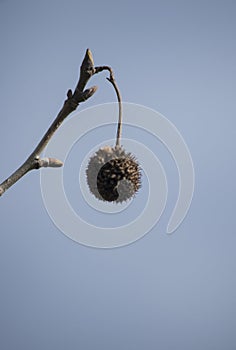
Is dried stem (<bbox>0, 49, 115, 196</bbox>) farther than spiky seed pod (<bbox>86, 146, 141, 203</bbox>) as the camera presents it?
No

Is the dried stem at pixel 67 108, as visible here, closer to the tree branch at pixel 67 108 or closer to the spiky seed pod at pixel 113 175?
the tree branch at pixel 67 108

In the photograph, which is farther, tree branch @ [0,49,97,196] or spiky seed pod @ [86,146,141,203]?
spiky seed pod @ [86,146,141,203]

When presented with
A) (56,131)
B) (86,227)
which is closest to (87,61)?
(56,131)

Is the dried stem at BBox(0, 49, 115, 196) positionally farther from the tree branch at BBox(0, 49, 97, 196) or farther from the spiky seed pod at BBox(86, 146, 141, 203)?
the spiky seed pod at BBox(86, 146, 141, 203)

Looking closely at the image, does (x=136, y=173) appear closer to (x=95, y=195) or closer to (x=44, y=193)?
(x=95, y=195)

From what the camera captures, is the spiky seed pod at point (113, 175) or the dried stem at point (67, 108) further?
the spiky seed pod at point (113, 175)

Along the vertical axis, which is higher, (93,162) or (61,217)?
(93,162)

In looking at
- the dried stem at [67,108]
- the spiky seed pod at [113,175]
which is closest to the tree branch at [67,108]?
the dried stem at [67,108]

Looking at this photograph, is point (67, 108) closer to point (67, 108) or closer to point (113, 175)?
point (67, 108)

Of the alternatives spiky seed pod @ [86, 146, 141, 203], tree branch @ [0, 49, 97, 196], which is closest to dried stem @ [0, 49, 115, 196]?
tree branch @ [0, 49, 97, 196]
